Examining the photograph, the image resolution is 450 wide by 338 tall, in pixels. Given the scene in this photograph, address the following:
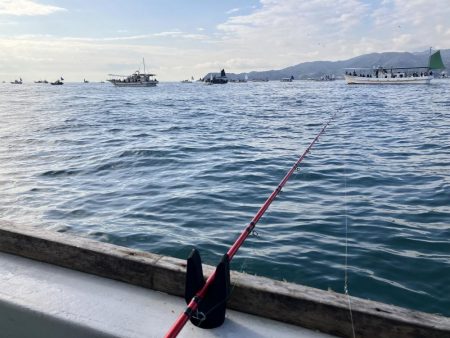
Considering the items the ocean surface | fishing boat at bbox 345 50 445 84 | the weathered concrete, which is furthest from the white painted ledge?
fishing boat at bbox 345 50 445 84

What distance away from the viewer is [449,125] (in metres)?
20.3

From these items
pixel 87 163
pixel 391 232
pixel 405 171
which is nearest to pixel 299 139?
pixel 405 171

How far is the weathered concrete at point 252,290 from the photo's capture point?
2.59m

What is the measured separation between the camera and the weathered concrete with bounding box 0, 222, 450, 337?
259 centimetres

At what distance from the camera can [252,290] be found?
2.89 metres

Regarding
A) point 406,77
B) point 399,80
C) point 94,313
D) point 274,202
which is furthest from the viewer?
point 406,77

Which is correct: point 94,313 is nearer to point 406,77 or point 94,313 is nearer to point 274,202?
point 274,202

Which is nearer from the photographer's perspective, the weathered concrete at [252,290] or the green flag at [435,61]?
the weathered concrete at [252,290]

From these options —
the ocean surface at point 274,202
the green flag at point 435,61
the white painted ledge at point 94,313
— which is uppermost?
the green flag at point 435,61

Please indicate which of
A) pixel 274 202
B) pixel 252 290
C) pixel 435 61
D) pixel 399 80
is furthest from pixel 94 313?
pixel 435 61

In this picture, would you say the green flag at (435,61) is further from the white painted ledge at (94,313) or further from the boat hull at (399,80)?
the white painted ledge at (94,313)

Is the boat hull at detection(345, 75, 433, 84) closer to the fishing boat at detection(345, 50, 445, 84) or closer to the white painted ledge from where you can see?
the fishing boat at detection(345, 50, 445, 84)

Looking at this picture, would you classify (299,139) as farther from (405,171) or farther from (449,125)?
(449,125)

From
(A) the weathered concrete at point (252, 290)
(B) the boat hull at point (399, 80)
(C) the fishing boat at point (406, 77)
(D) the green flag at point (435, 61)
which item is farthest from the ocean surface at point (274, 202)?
(D) the green flag at point (435, 61)
